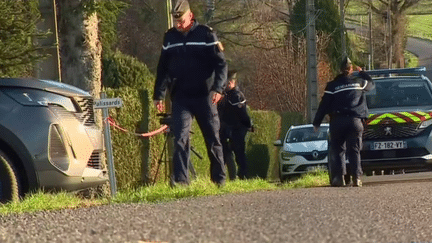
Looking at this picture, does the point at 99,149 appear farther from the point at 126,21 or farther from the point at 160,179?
the point at 126,21

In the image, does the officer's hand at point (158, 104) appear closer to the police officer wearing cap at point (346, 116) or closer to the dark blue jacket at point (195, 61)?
the dark blue jacket at point (195, 61)

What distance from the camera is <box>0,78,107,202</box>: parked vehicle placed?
10656mm

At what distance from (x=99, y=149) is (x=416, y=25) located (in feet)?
571

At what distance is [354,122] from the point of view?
1666 centimetres

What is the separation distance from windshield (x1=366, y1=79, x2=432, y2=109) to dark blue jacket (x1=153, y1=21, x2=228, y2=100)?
653 cm

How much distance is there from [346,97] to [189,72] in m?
4.59

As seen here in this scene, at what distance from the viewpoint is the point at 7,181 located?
1062 centimetres

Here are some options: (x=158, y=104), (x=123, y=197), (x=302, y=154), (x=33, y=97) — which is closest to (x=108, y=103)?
(x=158, y=104)

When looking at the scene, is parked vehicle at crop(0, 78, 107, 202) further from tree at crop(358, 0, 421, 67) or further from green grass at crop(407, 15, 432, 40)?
green grass at crop(407, 15, 432, 40)

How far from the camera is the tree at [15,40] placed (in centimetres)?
1889

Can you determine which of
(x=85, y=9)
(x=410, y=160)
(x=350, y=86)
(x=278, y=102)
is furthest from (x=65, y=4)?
(x=278, y=102)

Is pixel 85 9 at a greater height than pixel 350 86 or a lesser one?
greater

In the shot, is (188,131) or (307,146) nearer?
(188,131)

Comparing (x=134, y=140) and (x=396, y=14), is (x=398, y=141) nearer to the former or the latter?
(x=134, y=140)
